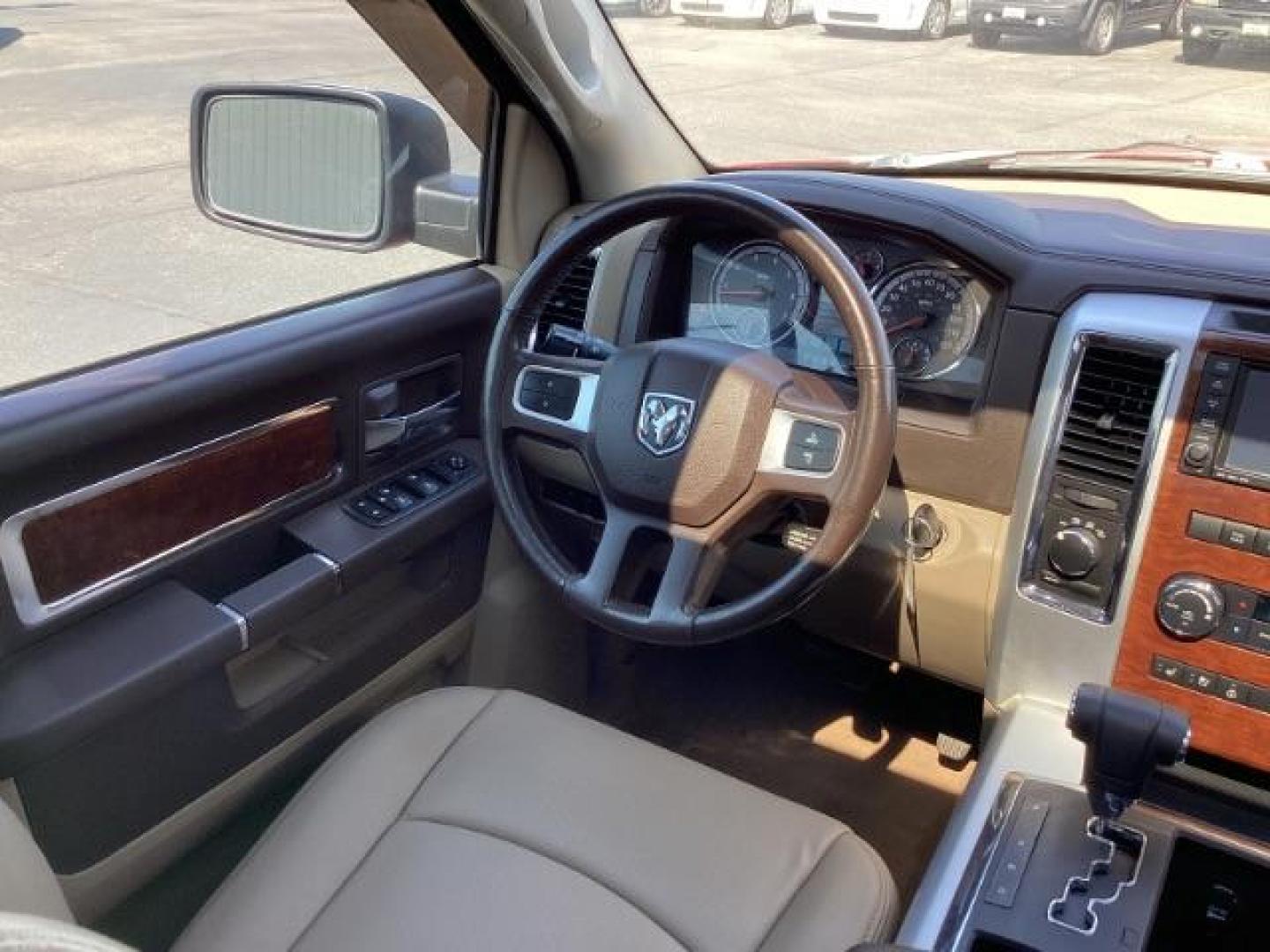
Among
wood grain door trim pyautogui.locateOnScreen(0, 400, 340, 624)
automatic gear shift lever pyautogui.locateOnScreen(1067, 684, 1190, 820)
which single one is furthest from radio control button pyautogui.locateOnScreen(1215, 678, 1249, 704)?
wood grain door trim pyautogui.locateOnScreen(0, 400, 340, 624)

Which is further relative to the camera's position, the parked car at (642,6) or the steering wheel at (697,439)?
the parked car at (642,6)

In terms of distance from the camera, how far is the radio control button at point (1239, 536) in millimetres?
1733

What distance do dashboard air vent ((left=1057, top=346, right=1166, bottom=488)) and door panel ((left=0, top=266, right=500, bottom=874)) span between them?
105 cm

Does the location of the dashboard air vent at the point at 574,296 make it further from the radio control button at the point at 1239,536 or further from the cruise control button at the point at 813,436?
the radio control button at the point at 1239,536

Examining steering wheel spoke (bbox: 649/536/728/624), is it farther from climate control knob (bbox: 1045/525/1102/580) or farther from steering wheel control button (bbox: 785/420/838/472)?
climate control knob (bbox: 1045/525/1102/580)

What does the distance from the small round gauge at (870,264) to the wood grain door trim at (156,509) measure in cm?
88

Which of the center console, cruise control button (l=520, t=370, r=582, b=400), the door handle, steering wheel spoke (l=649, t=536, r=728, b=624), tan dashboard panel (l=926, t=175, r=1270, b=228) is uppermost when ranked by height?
tan dashboard panel (l=926, t=175, r=1270, b=228)

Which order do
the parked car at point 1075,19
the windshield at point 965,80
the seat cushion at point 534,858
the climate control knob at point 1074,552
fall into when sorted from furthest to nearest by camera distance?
the parked car at point 1075,19 → the windshield at point 965,80 → the climate control knob at point 1074,552 → the seat cushion at point 534,858

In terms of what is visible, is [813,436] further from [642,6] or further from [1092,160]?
[642,6]

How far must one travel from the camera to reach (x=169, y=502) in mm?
1823

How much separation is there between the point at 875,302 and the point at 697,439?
0.43m

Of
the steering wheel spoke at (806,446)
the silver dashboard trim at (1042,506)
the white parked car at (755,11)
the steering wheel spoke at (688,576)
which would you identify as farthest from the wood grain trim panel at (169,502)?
the white parked car at (755,11)

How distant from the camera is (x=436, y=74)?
7.34ft

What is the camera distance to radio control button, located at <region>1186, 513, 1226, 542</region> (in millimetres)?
1749
